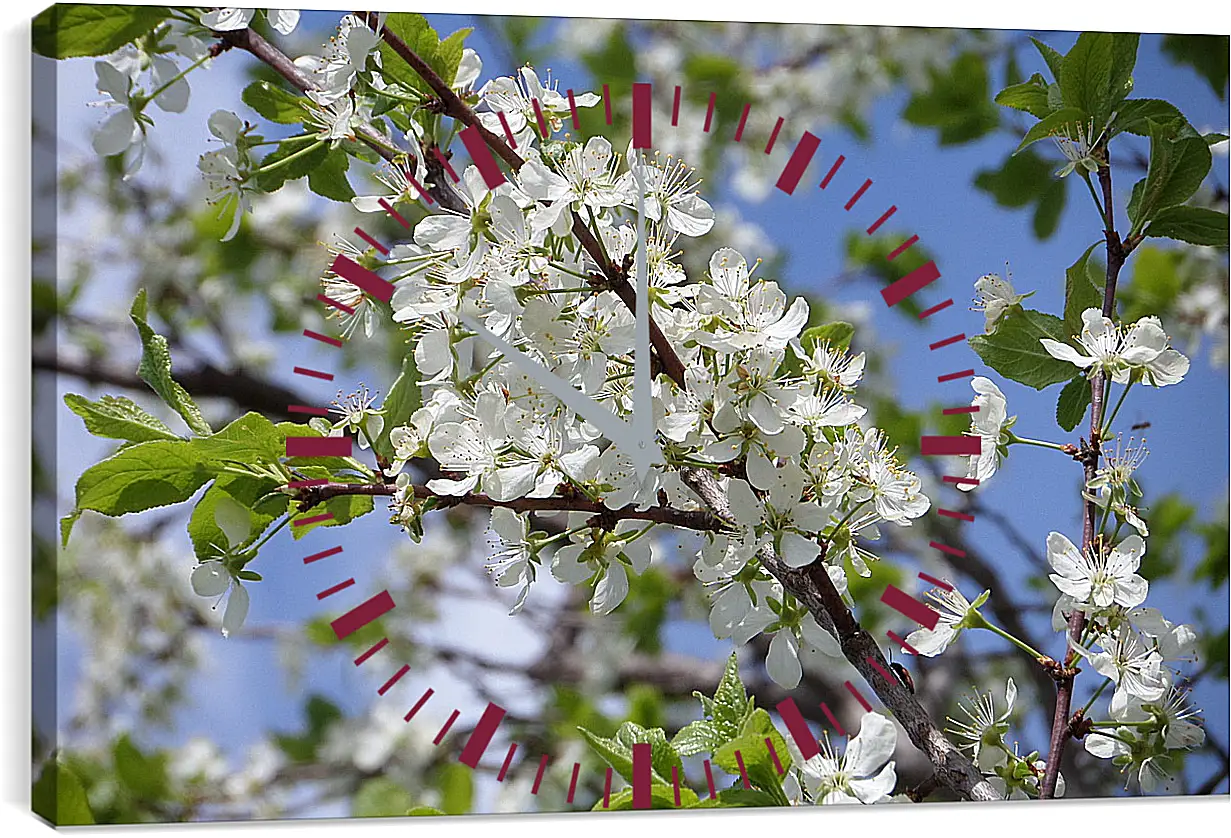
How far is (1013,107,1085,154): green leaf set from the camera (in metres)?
1.45

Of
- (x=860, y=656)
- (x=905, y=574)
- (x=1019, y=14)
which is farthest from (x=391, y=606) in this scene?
(x=1019, y=14)

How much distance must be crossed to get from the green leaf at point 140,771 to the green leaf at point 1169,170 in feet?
4.09

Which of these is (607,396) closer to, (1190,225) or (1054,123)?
(1054,123)

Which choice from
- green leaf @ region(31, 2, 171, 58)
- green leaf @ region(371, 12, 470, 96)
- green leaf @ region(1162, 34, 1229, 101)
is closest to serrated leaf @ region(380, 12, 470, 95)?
green leaf @ region(371, 12, 470, 96)

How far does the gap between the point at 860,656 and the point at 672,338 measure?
0.35 m

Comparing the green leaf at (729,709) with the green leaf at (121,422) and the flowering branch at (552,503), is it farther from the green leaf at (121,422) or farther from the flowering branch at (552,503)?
the green leaf at (121,422)

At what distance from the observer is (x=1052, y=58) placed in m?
1.49

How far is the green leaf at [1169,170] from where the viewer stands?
1486 millimetres

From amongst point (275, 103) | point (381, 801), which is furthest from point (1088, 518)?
point (275, 103)

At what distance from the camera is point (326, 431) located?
122 cm

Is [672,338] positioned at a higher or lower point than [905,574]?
higher

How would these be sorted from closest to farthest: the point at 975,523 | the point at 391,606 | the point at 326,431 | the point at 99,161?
the point at 326,431
the point at 99,161
the point at 391,606
the point at 975,523

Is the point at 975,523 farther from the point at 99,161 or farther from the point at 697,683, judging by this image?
the point at 99,161

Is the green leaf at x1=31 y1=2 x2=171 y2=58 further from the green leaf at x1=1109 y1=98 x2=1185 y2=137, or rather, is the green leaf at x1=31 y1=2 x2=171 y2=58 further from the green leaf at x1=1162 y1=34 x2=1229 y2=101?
the green leaf at x1=1162 y1=34 x2=1229 y2=101
